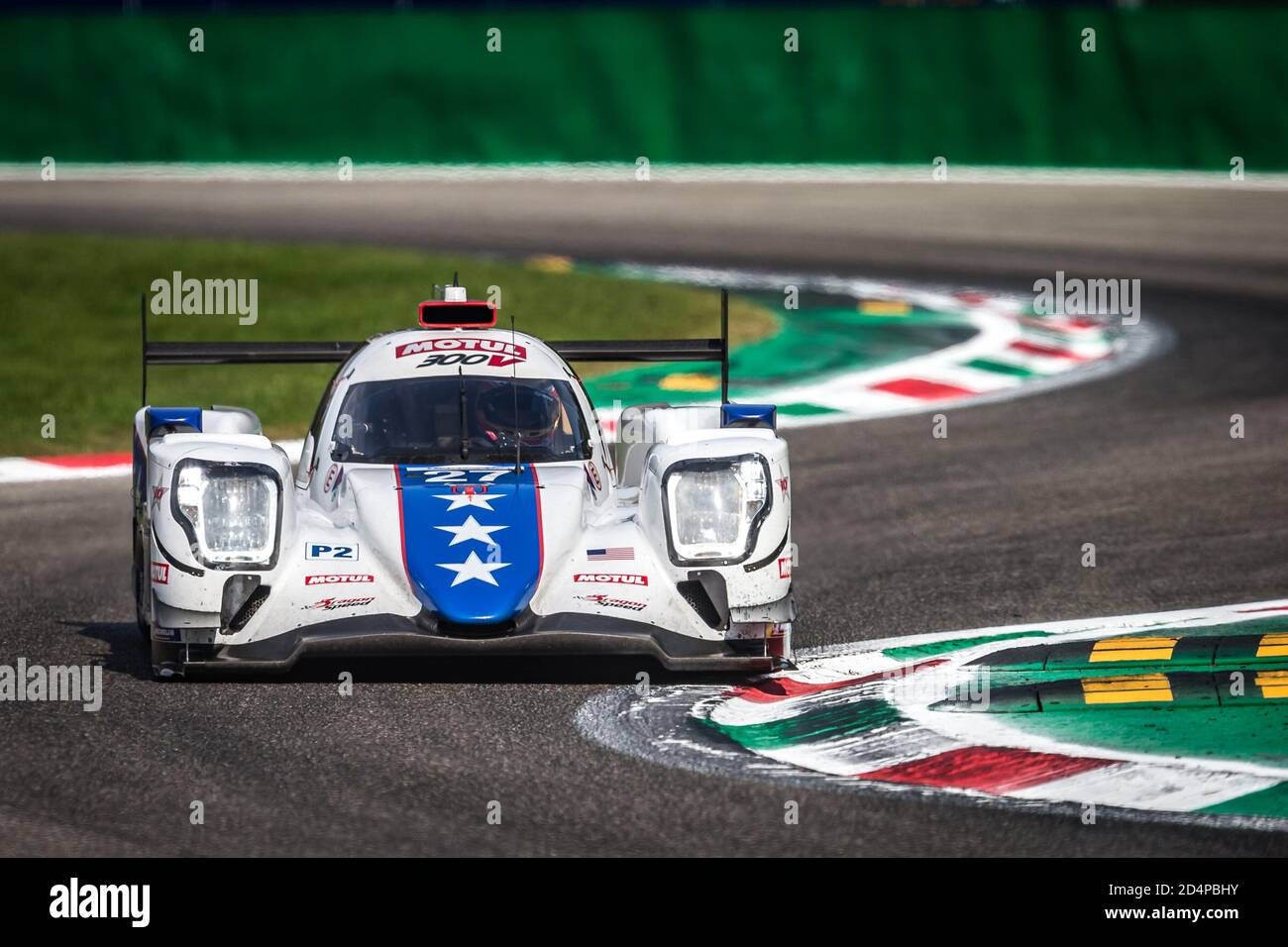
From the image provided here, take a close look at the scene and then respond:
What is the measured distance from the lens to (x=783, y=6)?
26609 millimetres

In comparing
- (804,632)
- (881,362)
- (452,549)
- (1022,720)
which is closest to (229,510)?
(452,549)

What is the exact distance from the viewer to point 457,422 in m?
8.18

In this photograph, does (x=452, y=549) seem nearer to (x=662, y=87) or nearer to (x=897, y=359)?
(x=897, y=359)

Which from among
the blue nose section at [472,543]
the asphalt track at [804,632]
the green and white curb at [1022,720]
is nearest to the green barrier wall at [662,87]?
the asphalt track at [804,632]

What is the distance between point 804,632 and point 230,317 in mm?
10420

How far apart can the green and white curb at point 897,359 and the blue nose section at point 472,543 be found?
568 centimetres

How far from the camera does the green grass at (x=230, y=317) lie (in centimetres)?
1383

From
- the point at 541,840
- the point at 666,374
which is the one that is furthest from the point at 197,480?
the point at 666,374

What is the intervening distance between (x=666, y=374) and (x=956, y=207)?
423 inches

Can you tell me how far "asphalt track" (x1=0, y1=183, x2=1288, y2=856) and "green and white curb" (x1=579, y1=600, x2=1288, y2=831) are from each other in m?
0.19

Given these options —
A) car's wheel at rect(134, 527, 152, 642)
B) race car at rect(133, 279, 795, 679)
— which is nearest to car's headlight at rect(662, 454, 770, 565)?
race car at rect(133, 279, 795, 679)

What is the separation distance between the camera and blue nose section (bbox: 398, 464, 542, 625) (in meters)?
6.95
